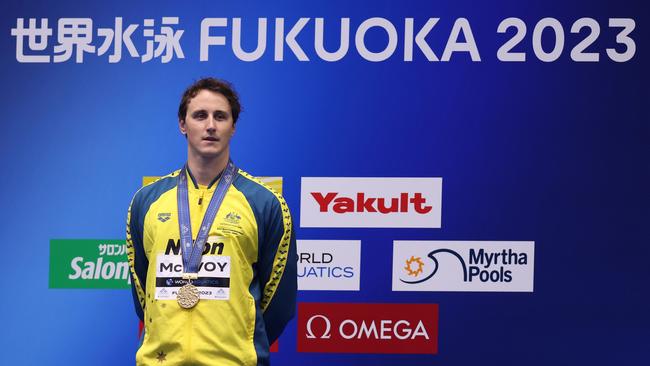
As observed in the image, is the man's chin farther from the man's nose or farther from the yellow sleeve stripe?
the yellow sleeve stripe

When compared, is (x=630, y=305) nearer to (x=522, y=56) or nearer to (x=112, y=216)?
(x=522, y=56)

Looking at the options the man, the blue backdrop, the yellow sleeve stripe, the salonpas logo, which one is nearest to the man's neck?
the man

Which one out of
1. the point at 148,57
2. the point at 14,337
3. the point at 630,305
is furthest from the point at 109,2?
the point at 630,305

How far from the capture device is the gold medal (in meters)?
2.25

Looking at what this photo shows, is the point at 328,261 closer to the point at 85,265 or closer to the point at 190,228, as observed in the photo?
the point at 85,265

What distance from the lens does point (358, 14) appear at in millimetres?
3385

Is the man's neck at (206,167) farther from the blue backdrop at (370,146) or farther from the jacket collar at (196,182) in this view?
the blue backdrop at (370,146)

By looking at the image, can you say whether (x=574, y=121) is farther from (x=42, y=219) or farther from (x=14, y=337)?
(x=14, y=337)

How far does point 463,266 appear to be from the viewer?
11.2 ft

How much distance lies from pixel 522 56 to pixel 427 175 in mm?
605

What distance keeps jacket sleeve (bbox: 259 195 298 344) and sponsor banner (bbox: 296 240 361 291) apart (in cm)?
95

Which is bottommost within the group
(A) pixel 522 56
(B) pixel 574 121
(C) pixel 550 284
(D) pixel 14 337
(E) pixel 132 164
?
(D) pixel 14 337

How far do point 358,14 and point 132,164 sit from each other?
1.07m

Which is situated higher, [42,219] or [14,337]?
[42,219]
